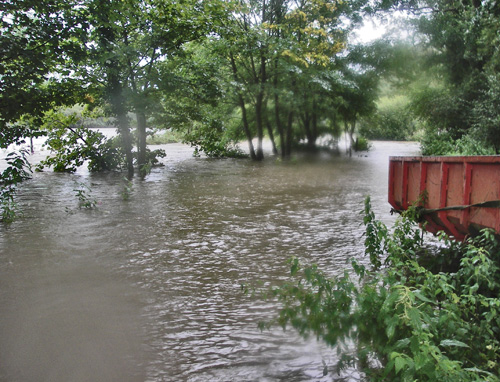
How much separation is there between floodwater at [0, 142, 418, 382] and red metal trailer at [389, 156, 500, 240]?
107cm

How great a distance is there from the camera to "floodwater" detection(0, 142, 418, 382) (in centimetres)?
412

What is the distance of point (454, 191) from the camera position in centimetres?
615

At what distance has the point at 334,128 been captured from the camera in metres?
36.7

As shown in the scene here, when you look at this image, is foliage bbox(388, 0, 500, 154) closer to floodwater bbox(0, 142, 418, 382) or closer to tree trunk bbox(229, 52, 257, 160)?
tree trunk bbox(229, 52, 257, 160)

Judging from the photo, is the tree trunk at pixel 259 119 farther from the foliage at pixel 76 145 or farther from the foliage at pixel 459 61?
the foliage at pixel 76 145

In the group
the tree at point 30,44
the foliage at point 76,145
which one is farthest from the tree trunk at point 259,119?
the tree at point 30,44

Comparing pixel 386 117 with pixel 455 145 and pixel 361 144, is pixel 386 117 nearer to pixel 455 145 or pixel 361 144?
pixel 361 144

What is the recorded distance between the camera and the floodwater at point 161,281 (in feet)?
13.5

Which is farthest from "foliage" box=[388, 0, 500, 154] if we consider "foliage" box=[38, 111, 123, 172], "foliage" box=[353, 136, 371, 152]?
"foliage" box=[38, 111, 123, 172]

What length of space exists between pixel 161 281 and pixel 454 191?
419 cm

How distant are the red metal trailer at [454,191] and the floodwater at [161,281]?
1.07 metres

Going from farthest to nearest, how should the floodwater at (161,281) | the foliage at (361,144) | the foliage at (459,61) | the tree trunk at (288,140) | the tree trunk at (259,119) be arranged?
the foliage at (361,144) < the tree trunk at (288,140) < the tree trunk at (259,119) < the foliage at (459,61) < the floodwater at (161,281)

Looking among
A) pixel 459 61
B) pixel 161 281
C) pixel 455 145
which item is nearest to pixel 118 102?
pixel 161 281

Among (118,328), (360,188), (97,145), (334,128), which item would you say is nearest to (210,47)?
(97,145)
